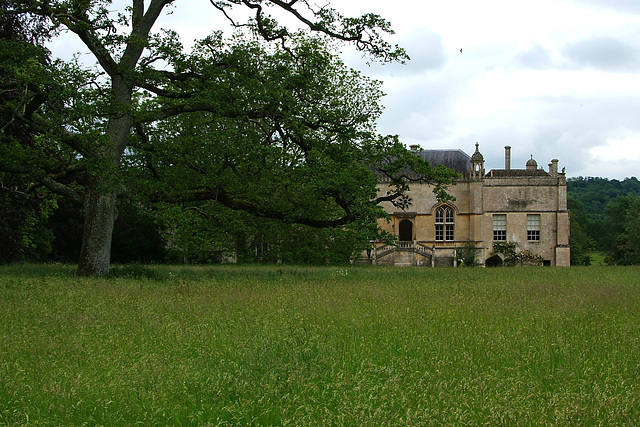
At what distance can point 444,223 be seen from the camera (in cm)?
4944

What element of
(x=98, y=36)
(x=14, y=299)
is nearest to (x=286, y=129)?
(x=98, y=36)

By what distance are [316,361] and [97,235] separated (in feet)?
40.3

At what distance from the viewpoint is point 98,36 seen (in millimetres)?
16375

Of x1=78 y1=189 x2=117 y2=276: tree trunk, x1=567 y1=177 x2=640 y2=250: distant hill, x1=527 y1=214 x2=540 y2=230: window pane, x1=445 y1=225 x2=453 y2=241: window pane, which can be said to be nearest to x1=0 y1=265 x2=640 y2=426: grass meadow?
x1=78 y1=189 x2=117 y2=276: tree trunk

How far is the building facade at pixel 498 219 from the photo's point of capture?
47875 millimetres

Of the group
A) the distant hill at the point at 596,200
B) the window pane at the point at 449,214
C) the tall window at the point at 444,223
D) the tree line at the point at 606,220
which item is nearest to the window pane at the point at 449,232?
the tall window at the point at 444,223

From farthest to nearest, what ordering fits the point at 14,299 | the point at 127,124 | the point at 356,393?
1. the point at 127,124
2. the point at 14,299
3. the point at 356,393

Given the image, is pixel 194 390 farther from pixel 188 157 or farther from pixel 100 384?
pixel 188 157

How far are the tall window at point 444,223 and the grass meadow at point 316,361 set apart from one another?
38.2 m

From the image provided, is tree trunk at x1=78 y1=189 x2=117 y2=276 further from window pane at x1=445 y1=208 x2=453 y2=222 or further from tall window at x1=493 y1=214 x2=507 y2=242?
tall window at x1=493 y1=214 x2=507 y2=242

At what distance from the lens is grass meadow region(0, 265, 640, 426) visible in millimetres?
4891

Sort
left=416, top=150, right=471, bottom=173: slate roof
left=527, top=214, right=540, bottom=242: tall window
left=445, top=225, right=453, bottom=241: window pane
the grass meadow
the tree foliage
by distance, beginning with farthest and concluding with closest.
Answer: the tree foliage → left=416, top=150, right=471, bottom=173: slate roof → left=445, top=225, right=453, bottom=241: window pane → left=527, top=214, right=540, bottom=242: tall window → the grass meadow

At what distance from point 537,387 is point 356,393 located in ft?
5.47

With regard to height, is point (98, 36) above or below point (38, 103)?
above
